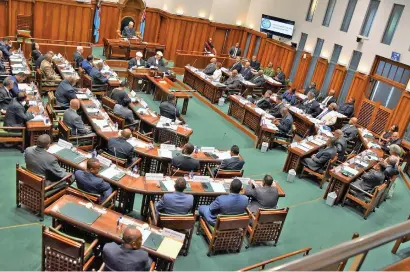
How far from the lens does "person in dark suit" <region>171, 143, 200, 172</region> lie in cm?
734

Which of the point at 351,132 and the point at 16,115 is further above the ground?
the point at 351,132

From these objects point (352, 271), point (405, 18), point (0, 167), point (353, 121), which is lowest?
point (0, 167)

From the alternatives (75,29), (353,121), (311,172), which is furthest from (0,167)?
(75,29)

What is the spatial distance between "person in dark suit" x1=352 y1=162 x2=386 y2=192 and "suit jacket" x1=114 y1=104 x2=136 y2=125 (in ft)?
18.2

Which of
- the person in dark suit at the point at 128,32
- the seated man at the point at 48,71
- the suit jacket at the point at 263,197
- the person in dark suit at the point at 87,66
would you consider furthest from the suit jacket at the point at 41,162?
the person in dark suit at the point at 128,32

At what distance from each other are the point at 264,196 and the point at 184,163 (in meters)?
1.63

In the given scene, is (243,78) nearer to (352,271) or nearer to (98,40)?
(98,40)

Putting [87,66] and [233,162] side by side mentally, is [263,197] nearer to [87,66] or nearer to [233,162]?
[233,162]

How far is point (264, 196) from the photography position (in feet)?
22.5

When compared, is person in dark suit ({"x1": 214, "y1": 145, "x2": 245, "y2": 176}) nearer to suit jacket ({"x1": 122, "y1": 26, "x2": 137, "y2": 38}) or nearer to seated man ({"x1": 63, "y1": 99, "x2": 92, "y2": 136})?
seated man ({"x1": 63, "y1": 99, "x2": 92, "y2": 136})

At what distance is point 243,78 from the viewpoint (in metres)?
15.9

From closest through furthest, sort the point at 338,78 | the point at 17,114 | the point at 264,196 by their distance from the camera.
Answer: the point at 264,196
the point at 17,114
the point at 338,78

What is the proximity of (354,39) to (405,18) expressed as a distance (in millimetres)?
2163

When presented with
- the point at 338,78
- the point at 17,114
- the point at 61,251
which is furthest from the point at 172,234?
the point at 338,78
